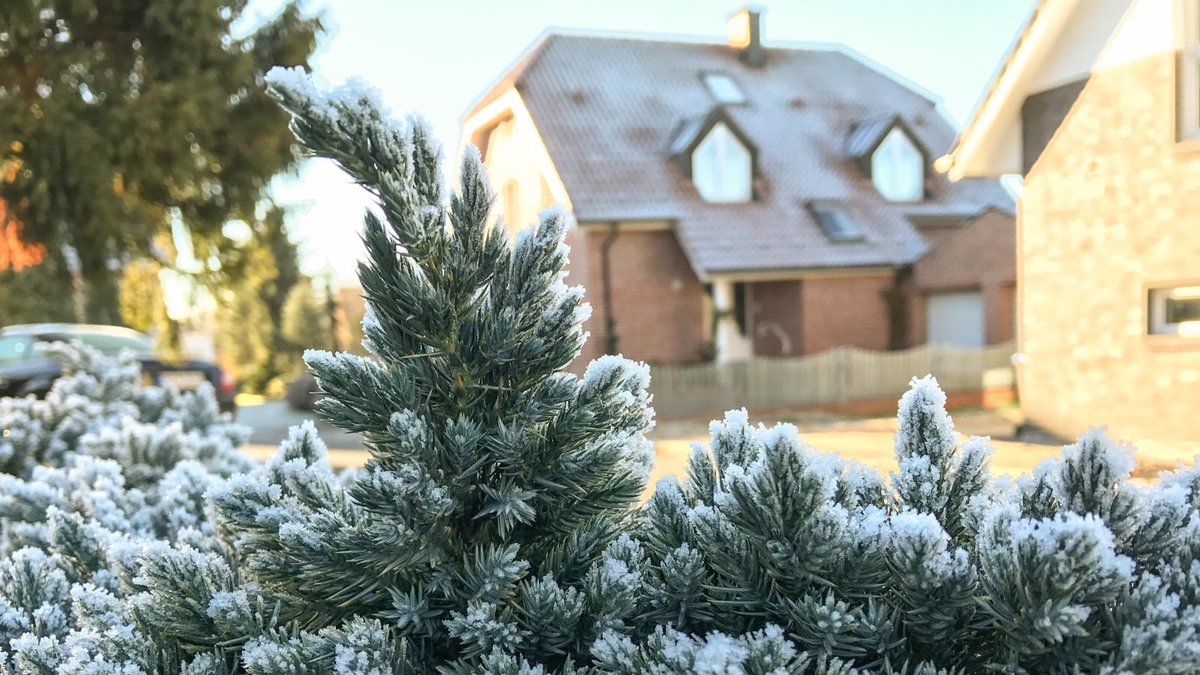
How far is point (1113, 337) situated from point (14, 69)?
6.77m

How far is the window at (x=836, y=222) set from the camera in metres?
10.3

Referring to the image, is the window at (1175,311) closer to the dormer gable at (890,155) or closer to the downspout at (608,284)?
the downspout at (608,284)

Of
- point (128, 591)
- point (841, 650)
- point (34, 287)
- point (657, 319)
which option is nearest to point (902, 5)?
point (841, 650)

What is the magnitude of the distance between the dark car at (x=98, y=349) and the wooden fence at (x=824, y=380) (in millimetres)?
3862

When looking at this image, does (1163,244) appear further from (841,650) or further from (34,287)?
(34,287)

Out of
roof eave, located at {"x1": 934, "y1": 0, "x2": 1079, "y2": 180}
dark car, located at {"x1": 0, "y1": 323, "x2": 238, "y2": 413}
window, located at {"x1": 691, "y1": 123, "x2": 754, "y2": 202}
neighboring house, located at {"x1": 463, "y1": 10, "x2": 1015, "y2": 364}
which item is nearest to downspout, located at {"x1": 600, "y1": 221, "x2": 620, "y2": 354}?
neighboring house, located at {"x1": 463, "y1": 10, "x2": 1015, "y2": 364}

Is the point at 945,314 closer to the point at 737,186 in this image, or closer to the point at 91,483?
the point at 737,186

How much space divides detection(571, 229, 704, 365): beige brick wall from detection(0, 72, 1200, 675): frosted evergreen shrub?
7994 millimetres

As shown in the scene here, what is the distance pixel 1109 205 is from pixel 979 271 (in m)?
3.31

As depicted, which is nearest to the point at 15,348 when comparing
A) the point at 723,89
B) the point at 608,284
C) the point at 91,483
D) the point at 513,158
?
the point at 608,284

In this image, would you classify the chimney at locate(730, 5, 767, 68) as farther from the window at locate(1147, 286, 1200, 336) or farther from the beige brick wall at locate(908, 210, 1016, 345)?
the window at locate(1147, 286, 1200, 336)

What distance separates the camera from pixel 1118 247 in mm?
1150

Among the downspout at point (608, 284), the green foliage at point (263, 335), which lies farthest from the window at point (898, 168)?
the green foliage at point (263, 335)

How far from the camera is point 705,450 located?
117 cm
